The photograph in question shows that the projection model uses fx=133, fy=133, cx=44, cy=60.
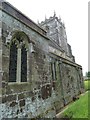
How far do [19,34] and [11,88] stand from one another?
2.41m

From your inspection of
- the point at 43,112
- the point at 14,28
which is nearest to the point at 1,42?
the point at 14,28

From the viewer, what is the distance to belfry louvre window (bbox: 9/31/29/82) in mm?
5445

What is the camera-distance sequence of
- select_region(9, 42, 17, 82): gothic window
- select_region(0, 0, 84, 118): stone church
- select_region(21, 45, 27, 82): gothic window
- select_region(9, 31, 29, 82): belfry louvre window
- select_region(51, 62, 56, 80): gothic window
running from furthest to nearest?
select_region(51, 62, 56, 80): gothic window → select_region(21, 45, 27, 82): gothic window → select_region(9, 31, 29, 82): belfry louvre window → select_region(9, 42, 17, 82): gothic window → select_region(0, 0, 84, 118): stone church

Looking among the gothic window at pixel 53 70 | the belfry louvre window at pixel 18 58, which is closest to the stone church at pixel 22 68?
the belfry louvre window at pixel 18 58

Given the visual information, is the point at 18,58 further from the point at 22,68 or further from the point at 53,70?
the point at 53,70

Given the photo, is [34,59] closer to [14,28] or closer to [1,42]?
[14,28]

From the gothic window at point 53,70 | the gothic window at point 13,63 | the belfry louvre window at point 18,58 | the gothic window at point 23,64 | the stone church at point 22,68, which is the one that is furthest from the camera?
the gothic window at point 53,70

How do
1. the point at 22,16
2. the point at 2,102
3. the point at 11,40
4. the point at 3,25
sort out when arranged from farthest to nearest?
the point at 22,16 < the point at 11,40 < the point at 3,25 < the point at 2,102

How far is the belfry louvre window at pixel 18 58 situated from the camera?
5445mm

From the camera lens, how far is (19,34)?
5.95m

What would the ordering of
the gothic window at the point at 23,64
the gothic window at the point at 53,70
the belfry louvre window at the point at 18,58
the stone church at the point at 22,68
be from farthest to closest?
1. the gothic window at the point at 53,70
2. the gothic window at the point at 23,64
3. the belfry louvre window at the point at 18,58
4. the stone church at the point at 22,68

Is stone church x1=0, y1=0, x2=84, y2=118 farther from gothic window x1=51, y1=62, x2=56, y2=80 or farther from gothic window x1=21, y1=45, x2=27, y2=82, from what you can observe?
gothic window x1=51, y1=62, x2=56, y2=80

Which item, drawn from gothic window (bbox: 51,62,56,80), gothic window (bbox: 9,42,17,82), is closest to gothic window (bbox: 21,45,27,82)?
gothic window (bbox: 9,42,17,82)

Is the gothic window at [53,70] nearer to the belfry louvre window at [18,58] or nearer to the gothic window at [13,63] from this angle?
the belfry louvre window at [18,58]
